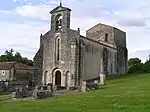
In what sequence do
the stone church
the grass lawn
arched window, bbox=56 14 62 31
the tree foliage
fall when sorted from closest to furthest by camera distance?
the grass lawn → the stone church → arched window, bbox=56 14 62 31 → the tree foliage

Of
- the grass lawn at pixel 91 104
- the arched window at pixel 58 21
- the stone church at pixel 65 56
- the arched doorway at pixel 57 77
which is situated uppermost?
the arched window at pixel 58 21

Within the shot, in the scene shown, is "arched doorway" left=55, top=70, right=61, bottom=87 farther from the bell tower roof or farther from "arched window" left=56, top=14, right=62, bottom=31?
the bell tower roof

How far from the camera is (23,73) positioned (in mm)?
78938

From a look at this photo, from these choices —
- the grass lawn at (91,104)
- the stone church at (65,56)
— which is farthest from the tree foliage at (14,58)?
the grass lawn at (91,104)

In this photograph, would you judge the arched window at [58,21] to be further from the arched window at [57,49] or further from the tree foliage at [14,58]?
the tree foliage at [14,58]

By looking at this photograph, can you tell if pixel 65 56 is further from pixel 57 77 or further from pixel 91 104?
pixel 91 104

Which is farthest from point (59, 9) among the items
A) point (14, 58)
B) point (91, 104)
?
point (14, 58)

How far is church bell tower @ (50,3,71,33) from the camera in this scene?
167 feet

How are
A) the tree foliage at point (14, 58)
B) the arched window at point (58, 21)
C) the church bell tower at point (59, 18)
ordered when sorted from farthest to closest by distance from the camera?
1. the tree foliage at point (14, 58)
2. the arched window at point (58, 21)
3. the church bell tower at point (59, 18)

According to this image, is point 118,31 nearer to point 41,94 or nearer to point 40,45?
point 40,45

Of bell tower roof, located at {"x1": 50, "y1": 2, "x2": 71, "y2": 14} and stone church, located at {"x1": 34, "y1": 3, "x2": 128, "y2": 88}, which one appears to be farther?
bell tower roof, located at {"x1": 50, "y1": 2, "x2": 71, "y2": 14}

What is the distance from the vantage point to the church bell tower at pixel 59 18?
5084cm

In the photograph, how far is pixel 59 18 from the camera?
5238cm

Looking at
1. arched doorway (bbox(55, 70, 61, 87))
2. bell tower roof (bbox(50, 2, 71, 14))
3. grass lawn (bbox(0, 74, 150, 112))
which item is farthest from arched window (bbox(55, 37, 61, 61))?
grass lawn (bbox(0, 74, 150, 112))
